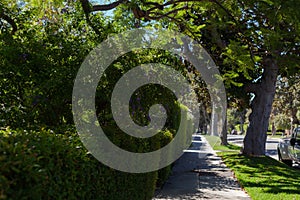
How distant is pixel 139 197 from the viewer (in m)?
5.77

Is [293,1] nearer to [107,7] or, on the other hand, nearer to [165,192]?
[107,7]

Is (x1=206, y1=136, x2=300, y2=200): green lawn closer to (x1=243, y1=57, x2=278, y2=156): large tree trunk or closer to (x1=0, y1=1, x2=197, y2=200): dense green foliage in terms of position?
(x1=243, y1=57, x2=278, y2=156): large tree trunk

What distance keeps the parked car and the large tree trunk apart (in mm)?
1256

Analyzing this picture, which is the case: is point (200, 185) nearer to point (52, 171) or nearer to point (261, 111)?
point (52, 171)

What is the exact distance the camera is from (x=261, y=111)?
62.5 feet

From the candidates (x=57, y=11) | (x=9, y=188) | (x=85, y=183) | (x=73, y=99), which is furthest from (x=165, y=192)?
(x=9, y=188)

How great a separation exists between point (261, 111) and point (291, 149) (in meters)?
3.42

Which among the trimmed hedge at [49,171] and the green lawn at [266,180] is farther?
the green lawn at [266,180]

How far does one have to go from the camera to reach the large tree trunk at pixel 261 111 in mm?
18953

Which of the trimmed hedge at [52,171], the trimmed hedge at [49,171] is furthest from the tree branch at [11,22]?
the trimmed hedge at [49,171]

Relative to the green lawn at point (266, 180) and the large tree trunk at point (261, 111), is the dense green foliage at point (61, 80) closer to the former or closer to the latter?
the green lawn at point (266, 180)

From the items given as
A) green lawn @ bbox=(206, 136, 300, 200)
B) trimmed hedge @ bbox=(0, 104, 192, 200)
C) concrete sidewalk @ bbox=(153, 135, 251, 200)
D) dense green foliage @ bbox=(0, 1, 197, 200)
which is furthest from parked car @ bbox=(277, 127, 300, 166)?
trimmed hedge @ bbox=(0, 104, 192, 200)

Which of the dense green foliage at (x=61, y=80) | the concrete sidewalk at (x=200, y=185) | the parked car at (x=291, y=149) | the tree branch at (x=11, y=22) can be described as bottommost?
the concrete sidewalk at (x=200, y=185)

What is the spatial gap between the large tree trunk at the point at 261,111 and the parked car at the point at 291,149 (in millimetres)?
1256
